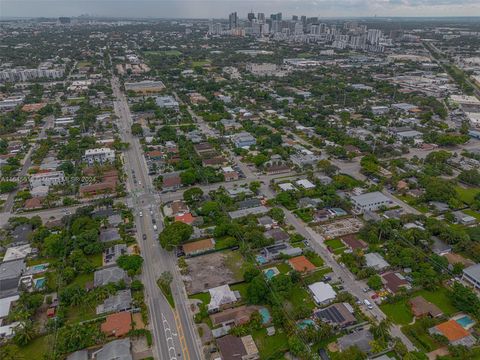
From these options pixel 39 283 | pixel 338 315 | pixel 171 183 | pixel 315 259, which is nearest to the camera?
pixel 338 315

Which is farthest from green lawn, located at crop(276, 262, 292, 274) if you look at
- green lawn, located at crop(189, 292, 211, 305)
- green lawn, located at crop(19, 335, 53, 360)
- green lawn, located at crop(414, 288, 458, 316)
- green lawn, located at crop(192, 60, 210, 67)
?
green lawn, located at crop(192, 60, 210, 67)

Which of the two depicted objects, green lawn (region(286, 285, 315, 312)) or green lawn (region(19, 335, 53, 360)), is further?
green lawn (region(286, 285, 315, 312))

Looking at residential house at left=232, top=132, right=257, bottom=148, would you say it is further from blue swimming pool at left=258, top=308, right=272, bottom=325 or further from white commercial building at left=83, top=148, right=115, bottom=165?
blue swimming pool at left=258, top=308, right=272, bottom=325

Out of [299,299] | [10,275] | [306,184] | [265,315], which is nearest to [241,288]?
[265,315]

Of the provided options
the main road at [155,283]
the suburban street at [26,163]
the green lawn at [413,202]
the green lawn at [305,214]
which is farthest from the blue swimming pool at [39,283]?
the green lawn at [413,202]

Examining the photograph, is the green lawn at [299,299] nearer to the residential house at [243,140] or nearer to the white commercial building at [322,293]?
the white commercial building at [322,293]

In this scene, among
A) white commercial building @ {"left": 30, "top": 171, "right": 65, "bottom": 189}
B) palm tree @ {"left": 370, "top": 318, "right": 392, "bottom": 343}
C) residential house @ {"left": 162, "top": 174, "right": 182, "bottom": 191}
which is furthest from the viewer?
white commercial building @ {"left": 30, "top": 171, "right": 65, "bottom": 189}

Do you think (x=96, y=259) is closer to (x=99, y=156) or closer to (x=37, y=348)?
(x=37, y=348)

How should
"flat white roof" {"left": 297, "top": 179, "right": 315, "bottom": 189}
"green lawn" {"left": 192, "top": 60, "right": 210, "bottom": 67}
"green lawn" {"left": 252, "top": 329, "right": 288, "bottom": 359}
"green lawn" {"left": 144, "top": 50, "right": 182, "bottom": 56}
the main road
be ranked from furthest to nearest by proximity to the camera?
"green lawn" {"left": 144, "top": 50, "right": 182, "bottom": 56} → "green lawn" {"left": 192, "top": 60, "right": 210, "bottom": 67} → "flat white roof" {"left": 297, "top": 179, "right": 315, "bottom": 189} → the main road → "green lawn" {"left": 252, "top": 329, "right": 288, "bottom": 359}
